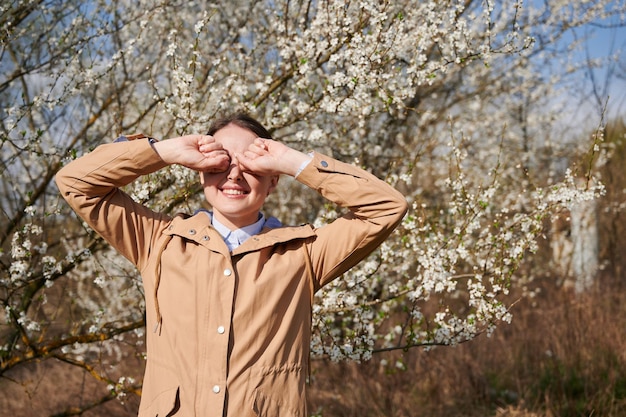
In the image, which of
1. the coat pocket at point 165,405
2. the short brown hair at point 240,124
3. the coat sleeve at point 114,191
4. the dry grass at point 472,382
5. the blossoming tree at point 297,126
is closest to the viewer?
the coat pocket at point 165,405

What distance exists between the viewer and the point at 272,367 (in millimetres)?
2025

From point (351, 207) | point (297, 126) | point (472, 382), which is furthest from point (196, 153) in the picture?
point (472, 382)

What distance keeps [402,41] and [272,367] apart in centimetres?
240

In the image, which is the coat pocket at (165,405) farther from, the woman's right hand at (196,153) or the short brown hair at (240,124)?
the short brown hair at (240,124)

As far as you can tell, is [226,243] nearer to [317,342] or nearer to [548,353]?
[317,342]

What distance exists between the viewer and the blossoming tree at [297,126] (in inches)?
143

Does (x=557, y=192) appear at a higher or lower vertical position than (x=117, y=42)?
lower

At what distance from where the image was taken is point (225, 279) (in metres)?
2.04

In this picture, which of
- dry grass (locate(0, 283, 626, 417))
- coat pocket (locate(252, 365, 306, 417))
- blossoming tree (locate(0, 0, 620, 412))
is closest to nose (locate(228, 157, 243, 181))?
coat pocket (locate(252, 365, 306, 417))

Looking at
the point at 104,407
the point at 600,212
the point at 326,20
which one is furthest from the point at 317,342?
the point at 600,212

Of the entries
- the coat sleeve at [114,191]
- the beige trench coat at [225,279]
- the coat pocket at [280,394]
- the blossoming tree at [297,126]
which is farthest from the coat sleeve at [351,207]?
the blossoming tree at [297,126]

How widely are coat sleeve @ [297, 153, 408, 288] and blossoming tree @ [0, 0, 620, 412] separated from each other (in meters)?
1.37

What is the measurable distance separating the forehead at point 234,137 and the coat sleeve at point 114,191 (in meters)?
0.20

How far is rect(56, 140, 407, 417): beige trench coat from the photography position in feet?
6.56
